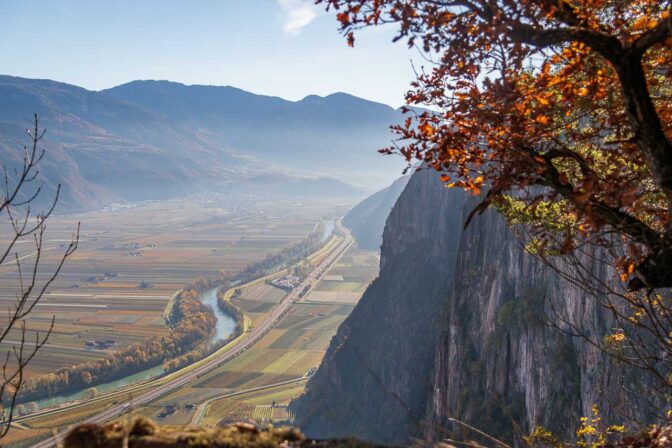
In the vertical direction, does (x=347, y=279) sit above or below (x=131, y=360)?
above

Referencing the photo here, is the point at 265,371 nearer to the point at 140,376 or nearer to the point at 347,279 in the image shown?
the point at 140,376

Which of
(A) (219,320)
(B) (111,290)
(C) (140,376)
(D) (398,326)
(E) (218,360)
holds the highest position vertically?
(D) (398,326)

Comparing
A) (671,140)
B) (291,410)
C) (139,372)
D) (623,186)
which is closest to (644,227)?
(623,186)

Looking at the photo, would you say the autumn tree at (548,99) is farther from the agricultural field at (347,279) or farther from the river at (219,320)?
the agricultural field at (347,279)

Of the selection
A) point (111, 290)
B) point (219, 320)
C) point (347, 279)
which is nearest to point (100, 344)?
point (219, 320)

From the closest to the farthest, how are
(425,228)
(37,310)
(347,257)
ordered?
(425,228), (37,310), (347,257)

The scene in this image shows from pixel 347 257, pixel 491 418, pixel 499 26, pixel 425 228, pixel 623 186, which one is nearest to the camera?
pixel 499 26

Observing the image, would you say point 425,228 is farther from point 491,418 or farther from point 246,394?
point 491,418
